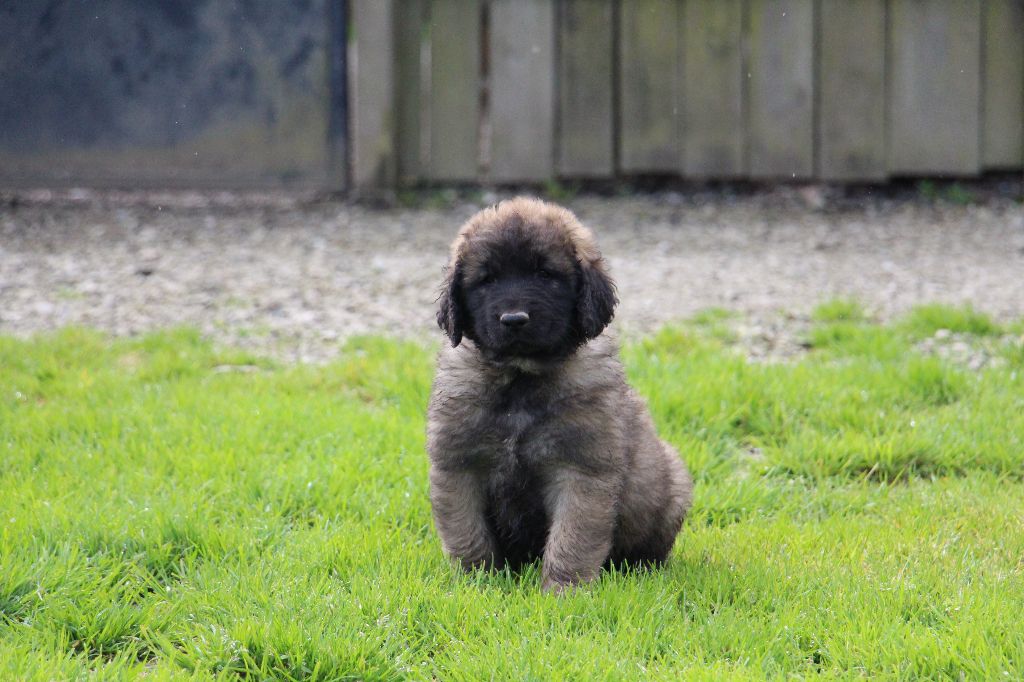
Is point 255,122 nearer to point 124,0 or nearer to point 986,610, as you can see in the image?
point 124,0

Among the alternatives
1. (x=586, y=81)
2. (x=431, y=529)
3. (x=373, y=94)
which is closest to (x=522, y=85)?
(x=586, y=81)

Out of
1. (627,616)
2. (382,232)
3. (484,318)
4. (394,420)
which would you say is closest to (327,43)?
(382,232)

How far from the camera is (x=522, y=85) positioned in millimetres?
8094

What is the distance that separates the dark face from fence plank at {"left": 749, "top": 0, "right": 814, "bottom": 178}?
5001 mm

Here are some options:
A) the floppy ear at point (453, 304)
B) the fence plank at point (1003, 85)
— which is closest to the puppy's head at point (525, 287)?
the floppy ear at point (453, 304)

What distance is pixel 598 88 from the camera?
8133 mm

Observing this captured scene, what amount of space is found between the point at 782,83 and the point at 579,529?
541cm

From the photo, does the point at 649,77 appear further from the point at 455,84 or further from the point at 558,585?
the point at 558,585

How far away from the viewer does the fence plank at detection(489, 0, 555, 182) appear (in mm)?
8055

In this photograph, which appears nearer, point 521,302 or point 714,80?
point 521,302

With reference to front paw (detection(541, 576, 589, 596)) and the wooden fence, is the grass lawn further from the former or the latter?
the wooden fence

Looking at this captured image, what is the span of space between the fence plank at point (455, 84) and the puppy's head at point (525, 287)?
15.5 ft

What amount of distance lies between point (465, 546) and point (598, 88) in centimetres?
524

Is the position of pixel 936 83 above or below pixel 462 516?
above
